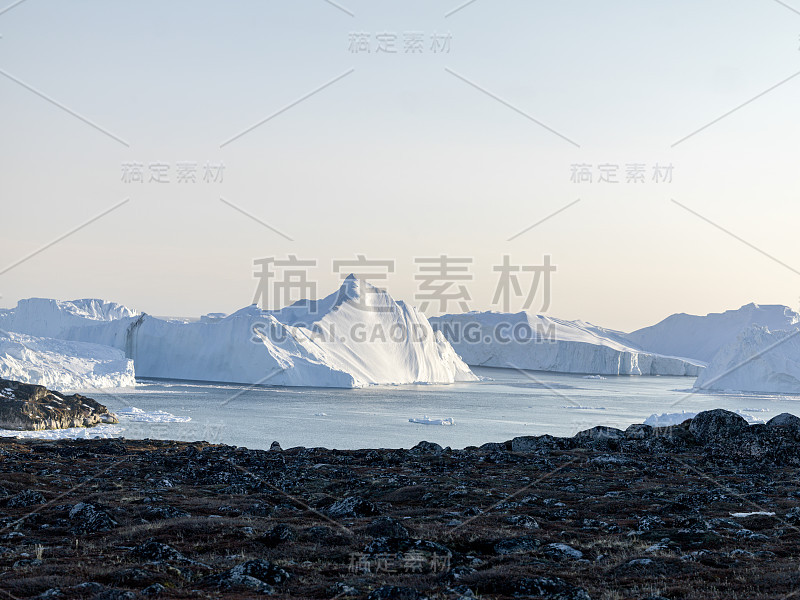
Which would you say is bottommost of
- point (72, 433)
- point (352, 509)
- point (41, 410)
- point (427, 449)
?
point (72, 433)

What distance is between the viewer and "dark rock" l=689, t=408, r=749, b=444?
3622 centimetres

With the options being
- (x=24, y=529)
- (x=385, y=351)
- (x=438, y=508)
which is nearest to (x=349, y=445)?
(x=438, y=508)

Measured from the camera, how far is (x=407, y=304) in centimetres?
12988

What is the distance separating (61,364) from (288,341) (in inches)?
1242

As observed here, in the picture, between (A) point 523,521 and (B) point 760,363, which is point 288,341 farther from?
(A) point 523,521

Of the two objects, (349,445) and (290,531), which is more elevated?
(290,531)

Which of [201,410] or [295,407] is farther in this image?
[295,407]

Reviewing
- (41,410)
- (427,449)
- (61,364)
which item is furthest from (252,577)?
(61,364)

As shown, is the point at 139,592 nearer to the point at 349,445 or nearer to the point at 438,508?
the point at 438,508

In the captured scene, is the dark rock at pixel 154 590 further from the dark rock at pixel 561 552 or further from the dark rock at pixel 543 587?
the dark rock at pixel 561 552

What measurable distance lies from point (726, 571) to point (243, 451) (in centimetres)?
2876

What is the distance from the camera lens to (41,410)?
5619 centimetres

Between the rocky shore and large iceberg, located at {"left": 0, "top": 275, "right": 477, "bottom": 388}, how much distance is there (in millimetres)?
41086

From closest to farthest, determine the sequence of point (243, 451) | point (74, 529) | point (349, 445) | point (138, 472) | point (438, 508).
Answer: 1. point (74, 529)
2. point (438, 508)
3. point (138, 472)
4. point (243, 451)
5. point (349, 445)
